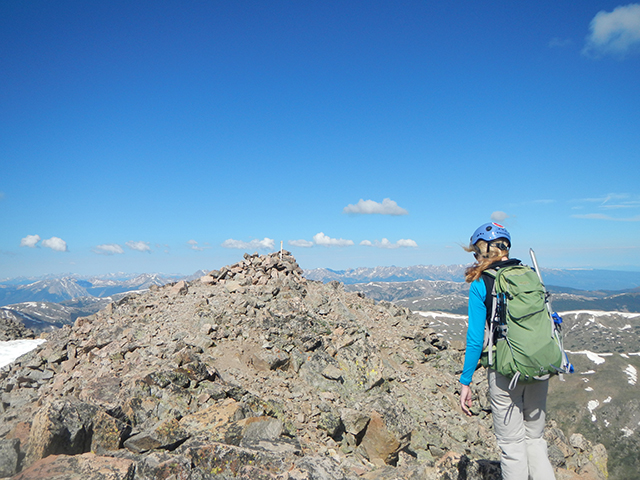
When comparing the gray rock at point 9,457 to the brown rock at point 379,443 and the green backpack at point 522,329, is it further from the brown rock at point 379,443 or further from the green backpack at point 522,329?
the green backpack at point 522,329

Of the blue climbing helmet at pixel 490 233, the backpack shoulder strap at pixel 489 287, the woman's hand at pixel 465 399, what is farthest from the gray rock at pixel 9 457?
the blue climbing helmet at pixel 490 233

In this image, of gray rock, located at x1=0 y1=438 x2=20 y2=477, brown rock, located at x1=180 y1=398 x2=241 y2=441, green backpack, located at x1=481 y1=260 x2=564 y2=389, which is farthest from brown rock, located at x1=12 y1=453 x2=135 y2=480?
green backpack, located at x1=481 y1=260 x2=564 y2=389

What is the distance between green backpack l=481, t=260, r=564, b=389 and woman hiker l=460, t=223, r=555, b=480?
271mm

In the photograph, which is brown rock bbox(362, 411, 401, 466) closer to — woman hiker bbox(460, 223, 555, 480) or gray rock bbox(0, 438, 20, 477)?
woman hiker bbox(460, 223, 555, 480)

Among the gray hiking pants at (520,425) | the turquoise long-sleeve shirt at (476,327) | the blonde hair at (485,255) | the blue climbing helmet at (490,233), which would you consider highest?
the blue climbing helmet at (490,233)

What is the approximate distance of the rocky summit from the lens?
828 centimetres

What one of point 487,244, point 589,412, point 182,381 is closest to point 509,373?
point 487,244

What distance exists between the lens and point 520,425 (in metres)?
6.15

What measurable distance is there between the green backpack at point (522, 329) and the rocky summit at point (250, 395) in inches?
166

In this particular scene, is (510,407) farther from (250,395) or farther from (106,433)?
(106,433)

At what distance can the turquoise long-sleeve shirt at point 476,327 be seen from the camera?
6.29m

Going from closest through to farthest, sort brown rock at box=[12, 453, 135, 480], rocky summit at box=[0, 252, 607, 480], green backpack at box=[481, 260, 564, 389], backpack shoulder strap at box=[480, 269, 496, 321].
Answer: green backpack at box=[481, 260, 564, 389] → backpack shoulder strap at box=[480, 269, 496, 321] → brown rock at box=[12, 453, 135, 480] → rocky summit at box=[0, 252, 607, 480]

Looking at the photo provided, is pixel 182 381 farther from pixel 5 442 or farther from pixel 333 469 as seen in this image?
pixel 333 469

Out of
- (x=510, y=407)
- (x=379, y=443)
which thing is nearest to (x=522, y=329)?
(x=510, y=407)
